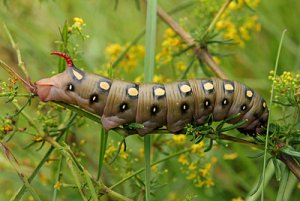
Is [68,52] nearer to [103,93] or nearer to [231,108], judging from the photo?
[103,93]

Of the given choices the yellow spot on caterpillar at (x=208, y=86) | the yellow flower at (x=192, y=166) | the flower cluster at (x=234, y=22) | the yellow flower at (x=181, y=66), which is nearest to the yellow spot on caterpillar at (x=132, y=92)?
the yellow spot on caterpillar at (x=208, y=86)

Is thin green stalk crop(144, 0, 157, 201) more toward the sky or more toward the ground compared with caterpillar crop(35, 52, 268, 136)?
more toward the sky

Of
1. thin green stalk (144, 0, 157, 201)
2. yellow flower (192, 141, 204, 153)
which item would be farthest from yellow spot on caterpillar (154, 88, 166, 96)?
yellow flower (192, 141, 204, 153)

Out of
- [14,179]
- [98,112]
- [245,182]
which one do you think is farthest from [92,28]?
[98,112]

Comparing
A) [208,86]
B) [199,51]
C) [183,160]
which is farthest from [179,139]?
[208,86]

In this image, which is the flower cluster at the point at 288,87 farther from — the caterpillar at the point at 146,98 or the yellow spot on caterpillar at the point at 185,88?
the yellow spot on caterpillar at the point at 185,88

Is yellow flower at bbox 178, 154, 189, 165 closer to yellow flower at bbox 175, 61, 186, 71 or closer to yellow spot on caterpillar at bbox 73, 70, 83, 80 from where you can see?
yellow flower at bbox 175, 61, 186, 71

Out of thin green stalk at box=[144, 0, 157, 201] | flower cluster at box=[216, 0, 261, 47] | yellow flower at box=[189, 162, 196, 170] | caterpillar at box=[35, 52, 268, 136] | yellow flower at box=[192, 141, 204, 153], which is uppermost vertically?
flower cluster at box=[216, 0, 261, 47]
